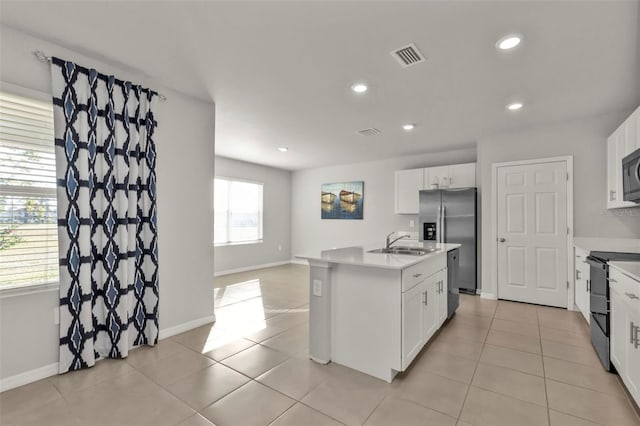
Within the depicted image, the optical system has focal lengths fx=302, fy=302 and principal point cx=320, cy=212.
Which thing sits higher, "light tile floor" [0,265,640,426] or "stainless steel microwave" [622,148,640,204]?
"stainless steel microwave" [622,148,640,204]

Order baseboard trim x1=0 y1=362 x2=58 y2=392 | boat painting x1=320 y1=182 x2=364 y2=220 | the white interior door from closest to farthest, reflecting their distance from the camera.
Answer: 1. baseboard trim x1=0 y1=362 x2=58 y2=392
2. the white interior door
3. boat painting x1=320 y1=182 x2=364 y2=220

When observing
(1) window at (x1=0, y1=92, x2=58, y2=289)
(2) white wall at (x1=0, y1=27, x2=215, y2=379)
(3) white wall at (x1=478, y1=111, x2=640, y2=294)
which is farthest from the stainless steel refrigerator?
(1) window at (x1=0, y1=92, x2=58, y2=289)

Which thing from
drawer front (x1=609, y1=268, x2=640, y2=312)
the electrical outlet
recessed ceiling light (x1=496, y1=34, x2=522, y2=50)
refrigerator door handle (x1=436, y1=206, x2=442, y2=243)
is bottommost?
the electrical outlet

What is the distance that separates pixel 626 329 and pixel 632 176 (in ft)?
4.58

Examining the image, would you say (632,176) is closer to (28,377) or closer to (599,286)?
(599,286)

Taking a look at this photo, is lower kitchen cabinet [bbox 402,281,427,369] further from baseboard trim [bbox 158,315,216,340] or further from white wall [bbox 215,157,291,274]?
white wall [bbox 215,157,291,274]

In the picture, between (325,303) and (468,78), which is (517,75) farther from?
(325,303)

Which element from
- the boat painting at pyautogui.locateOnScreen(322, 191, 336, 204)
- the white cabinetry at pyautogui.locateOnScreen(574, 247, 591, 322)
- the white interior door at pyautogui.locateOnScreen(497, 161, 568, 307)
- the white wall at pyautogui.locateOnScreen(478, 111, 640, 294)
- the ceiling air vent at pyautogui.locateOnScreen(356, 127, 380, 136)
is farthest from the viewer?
the boat painting at pyautogui.locateOnScreen(322, 191, 336, 204)

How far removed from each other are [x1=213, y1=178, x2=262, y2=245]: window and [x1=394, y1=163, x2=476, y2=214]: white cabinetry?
10.7 ft

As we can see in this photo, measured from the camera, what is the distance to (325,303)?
99.7 inches

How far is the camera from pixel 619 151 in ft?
10.7

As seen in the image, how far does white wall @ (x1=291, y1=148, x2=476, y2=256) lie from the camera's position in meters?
6.13

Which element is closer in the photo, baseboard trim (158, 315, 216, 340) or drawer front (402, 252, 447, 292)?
drawer front (402, 252, 447, 292)

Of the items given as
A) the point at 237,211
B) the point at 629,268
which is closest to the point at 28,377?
the point at 629,268
